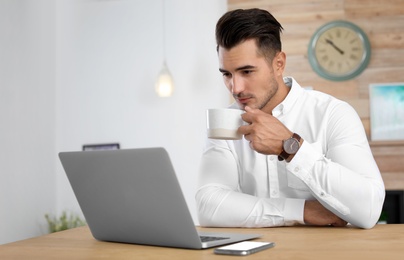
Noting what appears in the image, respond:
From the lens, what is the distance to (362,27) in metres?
4.98

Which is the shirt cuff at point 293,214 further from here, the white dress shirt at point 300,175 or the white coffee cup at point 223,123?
the white coffee cup at point 223,123

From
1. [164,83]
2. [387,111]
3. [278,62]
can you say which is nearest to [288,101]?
[278,62]

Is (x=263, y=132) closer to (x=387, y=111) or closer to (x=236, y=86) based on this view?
(x=236, y=86)

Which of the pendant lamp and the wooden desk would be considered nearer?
the wooden desk

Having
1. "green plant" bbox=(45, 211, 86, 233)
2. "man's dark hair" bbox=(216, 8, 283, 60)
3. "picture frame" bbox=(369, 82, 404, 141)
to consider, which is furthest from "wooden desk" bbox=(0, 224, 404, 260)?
"green plant" bbox=(45, 211, 86, 233)

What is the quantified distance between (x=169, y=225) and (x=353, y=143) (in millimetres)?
824

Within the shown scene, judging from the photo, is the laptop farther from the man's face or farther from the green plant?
the green plant

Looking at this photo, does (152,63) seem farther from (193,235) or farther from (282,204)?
(193,235)

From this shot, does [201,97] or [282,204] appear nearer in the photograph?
[282,204]

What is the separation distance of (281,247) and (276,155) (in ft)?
2.26

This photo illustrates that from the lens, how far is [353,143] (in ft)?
6.40

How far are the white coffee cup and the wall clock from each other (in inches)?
134

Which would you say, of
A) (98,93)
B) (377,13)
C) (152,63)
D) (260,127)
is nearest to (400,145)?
(377,13)

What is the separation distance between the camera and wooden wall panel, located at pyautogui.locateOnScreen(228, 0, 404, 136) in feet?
16.2
